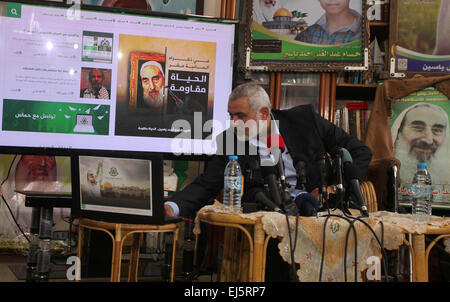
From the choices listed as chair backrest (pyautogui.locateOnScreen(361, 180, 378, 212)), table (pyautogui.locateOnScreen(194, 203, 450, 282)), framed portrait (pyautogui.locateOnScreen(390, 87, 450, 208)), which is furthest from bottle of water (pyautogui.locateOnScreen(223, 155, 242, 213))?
framed portrait (pyautogui.locateOnScreen(390, 87, 450, 208))

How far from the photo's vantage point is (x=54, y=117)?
9.46 ft

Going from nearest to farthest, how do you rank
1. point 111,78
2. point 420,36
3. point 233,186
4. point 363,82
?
point 233,186 → point 111,78 → point 420,36 → point 363,82

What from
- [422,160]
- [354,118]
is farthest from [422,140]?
[354,118]

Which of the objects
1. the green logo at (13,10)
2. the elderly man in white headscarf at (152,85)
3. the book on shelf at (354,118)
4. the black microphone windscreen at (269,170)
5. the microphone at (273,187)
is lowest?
the microphone at (273,187)

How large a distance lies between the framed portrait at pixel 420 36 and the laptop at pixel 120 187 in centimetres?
238

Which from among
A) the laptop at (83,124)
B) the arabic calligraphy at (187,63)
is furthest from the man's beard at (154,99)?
the laptop at (83,124)

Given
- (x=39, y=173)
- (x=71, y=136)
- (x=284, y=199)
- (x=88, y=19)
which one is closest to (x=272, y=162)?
(x=284, y=199)

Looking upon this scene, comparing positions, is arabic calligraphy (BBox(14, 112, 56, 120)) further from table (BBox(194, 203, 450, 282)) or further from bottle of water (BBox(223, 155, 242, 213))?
table (BBox(194, 203, 450, 282))

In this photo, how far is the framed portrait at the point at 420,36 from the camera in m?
3.46

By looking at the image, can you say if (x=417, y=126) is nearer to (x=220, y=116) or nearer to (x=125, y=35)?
(x=220, y=116)

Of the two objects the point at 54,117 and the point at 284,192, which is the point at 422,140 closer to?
the point at 284,192

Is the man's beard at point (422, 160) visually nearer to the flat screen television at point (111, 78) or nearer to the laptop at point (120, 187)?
the flat screen television at point (111, 78)

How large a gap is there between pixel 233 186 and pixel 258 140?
405mm

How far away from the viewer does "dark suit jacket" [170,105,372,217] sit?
2311 mm
